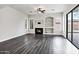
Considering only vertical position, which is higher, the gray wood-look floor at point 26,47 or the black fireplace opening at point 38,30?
the black fireplace opening at point 38,30

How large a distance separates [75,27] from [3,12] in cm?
487

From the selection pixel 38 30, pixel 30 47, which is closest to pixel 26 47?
pixel 30 47

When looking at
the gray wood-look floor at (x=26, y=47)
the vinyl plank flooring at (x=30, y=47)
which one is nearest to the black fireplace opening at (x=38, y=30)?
the vinyl plank flooring at (x=30, y=47)

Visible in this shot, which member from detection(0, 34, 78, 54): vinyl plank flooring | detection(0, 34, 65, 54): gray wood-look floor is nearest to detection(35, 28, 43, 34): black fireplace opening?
detection(0, 34, 78, 54): vinyl plank flooring

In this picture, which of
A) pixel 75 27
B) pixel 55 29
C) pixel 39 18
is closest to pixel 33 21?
pixel 39 18

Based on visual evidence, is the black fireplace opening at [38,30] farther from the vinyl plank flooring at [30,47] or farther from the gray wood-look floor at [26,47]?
the gray wood-look floor at [26,47]

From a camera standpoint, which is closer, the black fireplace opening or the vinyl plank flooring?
the vinyl plank flooring

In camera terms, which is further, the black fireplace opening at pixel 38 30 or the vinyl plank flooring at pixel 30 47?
the black fireplace opening at pixel 38 30

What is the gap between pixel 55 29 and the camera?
1318cm

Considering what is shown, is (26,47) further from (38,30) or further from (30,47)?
(38,30)

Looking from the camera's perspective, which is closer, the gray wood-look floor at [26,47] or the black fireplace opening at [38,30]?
A: the gray wood-look floor at [26,47]

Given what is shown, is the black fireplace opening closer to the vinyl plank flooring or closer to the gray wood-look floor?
the vinyl plank flooring
